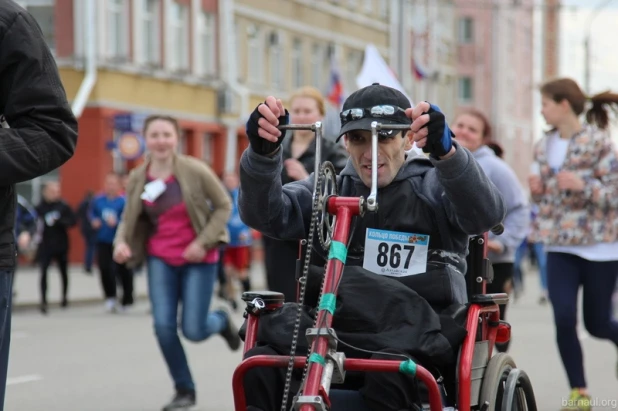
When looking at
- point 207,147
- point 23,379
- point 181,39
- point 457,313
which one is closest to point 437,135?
point 457,313

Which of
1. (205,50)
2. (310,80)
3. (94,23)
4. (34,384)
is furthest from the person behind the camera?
(310,80)

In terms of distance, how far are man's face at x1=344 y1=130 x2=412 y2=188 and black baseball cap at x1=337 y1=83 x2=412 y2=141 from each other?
6cm

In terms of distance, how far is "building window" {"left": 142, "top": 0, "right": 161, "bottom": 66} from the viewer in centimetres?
3588

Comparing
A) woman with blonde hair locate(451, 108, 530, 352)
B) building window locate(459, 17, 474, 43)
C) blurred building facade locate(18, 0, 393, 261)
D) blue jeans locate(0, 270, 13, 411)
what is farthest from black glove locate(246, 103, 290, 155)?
building window locate(459, 17, 474, 43)

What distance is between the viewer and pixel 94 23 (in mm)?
32281

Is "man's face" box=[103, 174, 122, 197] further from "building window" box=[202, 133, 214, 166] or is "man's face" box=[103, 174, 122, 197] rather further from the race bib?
"building window" box=[202, 133, 214, 166]

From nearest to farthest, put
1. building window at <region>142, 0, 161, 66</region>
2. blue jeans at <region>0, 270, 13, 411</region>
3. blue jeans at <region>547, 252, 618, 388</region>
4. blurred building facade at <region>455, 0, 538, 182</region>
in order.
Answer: blue jeans at <region>0, 270, 13, 411</region> → blue jeans at <region>547, 252, 618, 388</region> → building window at <region>142, 0, 161, 66</region> → blurred building facade at <region>455, 0, 538, 182</region>

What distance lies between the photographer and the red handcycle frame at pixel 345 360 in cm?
414

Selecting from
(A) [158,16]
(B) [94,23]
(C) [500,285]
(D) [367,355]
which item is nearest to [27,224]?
(C) [500,285]

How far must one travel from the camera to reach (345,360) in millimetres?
4320

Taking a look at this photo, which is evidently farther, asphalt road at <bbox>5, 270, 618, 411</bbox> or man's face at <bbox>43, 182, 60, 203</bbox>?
man's face at <bbox>43, 182, 60, 203</bbox>

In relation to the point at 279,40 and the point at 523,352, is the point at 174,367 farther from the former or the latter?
the point at 279,40

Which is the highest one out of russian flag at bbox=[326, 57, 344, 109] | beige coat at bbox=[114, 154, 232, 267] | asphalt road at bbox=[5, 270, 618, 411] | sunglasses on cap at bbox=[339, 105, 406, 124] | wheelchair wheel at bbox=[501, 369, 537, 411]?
russian flag at bbox=[326, 57, 344, 109]

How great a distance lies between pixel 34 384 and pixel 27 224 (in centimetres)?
303
